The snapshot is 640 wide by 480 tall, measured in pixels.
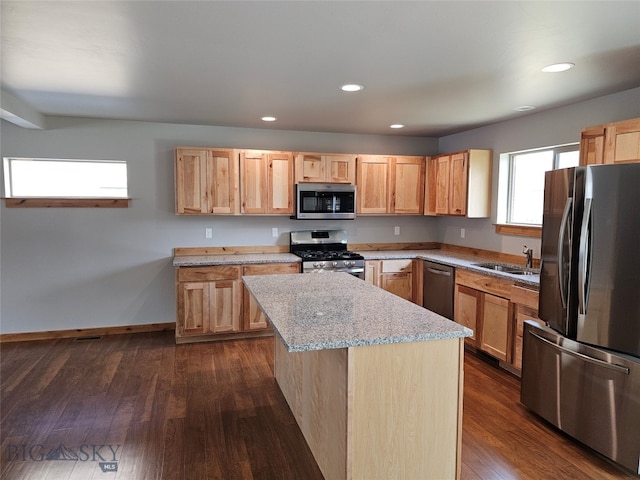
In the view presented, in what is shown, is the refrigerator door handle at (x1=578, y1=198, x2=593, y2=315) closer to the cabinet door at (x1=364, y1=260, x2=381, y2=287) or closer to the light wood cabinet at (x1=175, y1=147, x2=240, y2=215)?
the cabinet door at (x1=364, y1=260, x2=381, y2=287)

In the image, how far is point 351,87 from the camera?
316 cm

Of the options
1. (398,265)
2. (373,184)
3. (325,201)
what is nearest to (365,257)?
(398,265)

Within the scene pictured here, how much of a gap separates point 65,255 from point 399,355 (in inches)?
162

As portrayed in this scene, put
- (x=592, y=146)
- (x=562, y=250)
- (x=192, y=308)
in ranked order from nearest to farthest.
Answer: (x=562, y=250) < (x=592, y=146) < (x=192, y=308)

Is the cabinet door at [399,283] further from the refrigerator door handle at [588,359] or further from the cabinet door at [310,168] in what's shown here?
the refrigerator door handle at [588,359]

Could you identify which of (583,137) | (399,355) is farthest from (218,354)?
(583,137)

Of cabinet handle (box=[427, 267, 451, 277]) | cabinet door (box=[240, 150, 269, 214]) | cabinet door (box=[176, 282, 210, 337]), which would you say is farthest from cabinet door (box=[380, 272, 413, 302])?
cabinet door (box=[176, 282, 210, 337])

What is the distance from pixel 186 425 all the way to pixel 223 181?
264 cm

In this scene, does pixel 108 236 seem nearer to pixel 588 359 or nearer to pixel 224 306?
pixel 224 306

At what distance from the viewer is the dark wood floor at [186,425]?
7.79 ft

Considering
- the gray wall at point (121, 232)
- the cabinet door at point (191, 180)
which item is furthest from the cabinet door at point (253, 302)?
the cabinet door at point (191, 180)

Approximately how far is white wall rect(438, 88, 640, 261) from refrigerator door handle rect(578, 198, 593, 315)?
1299 millimetres

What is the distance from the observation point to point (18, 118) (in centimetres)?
372

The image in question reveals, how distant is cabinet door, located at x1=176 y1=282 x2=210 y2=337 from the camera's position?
14.3ft
